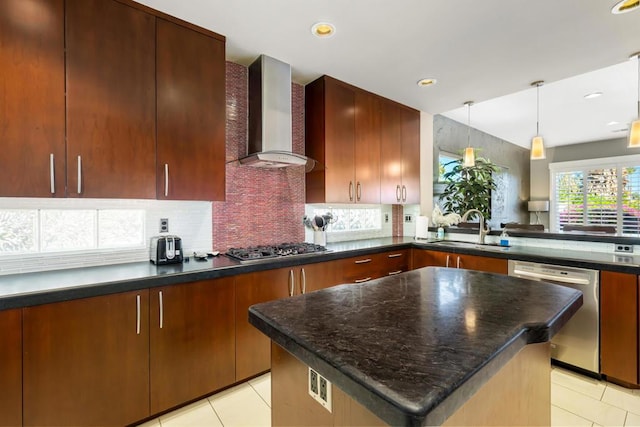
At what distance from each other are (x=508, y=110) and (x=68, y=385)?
18.5ft

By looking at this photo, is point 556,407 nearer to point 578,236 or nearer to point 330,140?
point 578,236

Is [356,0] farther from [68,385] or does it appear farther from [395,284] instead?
[68,385]

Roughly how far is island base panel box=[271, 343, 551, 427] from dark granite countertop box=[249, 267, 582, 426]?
149 mm

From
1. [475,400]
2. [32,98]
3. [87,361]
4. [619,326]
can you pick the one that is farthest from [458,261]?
[32,98]

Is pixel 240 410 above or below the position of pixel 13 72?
below

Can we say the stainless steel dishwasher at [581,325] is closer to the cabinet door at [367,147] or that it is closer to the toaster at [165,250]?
the cabinet door at [367,147]

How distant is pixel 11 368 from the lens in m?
1.40

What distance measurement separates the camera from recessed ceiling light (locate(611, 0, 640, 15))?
191 cm

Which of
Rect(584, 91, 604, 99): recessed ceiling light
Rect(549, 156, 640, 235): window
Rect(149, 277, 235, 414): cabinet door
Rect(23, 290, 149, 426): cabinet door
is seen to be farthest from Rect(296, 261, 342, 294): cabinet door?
Rect(549, 156, 640, 235): window

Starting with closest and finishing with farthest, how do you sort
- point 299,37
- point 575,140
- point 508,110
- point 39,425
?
point 39,425 < point 299,37 < point 508,110 < point 575,140

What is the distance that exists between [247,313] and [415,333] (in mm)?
1486

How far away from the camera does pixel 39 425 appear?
148 cm

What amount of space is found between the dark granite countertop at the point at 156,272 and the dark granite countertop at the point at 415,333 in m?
0.92

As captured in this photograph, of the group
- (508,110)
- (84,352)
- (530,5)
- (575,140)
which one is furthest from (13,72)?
(575,140)
